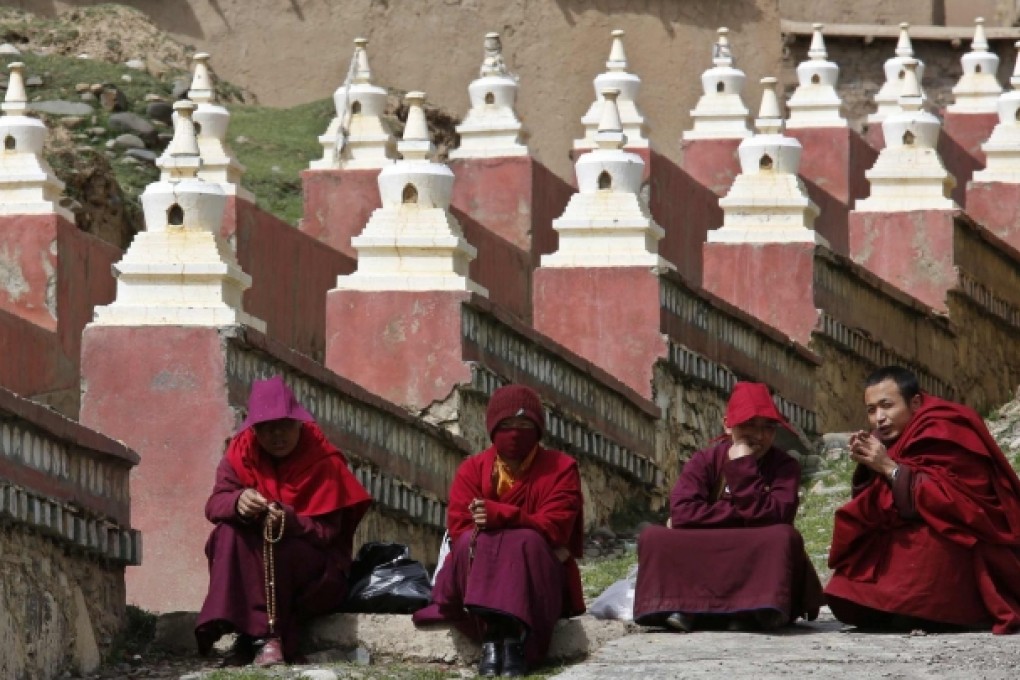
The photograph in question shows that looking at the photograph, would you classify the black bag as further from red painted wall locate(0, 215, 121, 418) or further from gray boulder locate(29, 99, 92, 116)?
gray boulder locate(29, 99, 92, 116)

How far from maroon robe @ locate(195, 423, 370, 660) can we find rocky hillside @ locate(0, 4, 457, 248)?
706 cm

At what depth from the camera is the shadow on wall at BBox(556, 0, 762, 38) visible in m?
27.0

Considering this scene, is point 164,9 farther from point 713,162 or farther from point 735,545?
point 735,545

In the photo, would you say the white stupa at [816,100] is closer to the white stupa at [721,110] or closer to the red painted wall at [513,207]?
the white stupa at [721,110]

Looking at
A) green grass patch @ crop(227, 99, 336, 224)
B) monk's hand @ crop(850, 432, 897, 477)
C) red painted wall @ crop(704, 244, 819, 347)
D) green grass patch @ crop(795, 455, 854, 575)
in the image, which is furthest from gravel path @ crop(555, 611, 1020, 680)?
green grass patch @ crop(227, 99, 336, 224)

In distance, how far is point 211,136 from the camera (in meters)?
19.2

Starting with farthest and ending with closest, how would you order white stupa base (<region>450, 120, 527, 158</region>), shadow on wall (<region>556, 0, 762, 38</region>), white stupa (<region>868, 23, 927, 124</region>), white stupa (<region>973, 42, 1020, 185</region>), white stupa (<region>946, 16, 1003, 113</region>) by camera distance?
shadow on wall (<region>556, 0, 762, 38</region>), white stupa (<region>946, 16, 1003, 113</region>), white stupa (<region>868, 23, 927, 124</region>), white stupa (<region>973, 42, 1020, 185</region>), white stupa base (<region>450, 120, 527, 158</region>)

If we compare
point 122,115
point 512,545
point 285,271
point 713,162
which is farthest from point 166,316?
point 122,115

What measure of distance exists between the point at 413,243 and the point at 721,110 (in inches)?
286

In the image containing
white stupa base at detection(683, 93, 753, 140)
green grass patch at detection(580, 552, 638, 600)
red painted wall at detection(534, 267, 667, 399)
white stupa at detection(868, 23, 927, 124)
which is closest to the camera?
green grass patch at detection(580, 552, 638, 600)

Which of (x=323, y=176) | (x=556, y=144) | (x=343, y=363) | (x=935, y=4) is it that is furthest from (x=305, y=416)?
(x=935, y=4)

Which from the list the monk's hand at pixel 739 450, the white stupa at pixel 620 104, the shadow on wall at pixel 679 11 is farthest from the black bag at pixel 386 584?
the shadow on wall at pixel 679 11

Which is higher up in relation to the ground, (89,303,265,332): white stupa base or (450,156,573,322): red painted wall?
(450,156,573,322): red painted wall

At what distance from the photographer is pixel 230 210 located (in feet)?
57.3
